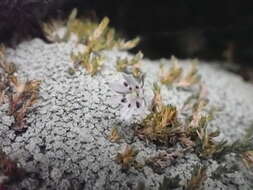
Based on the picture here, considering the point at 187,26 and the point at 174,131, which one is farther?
the point at 187,26

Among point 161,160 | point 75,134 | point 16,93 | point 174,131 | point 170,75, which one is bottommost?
point 161,160

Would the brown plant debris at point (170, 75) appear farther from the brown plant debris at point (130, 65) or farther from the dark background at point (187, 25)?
the dark background at point (187, 25)

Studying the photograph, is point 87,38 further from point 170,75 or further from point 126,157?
point 126,157

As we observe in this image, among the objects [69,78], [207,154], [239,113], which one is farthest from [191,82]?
[69,78]

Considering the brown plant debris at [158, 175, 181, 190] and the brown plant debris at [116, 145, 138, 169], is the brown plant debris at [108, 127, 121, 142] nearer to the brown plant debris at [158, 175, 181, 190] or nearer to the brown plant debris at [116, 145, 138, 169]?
the brown plant debris at [116, 145, 138, 169]

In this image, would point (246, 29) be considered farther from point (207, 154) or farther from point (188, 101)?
point (207, 154)

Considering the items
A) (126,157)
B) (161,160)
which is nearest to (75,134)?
(126,157)
